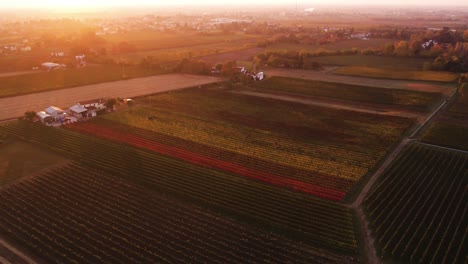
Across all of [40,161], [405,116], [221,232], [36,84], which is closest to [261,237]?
[221,232]

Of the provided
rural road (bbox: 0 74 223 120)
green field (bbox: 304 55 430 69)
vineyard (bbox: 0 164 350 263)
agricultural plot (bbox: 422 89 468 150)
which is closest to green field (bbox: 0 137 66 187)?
vineyard (bbox: 0 164 350 263)

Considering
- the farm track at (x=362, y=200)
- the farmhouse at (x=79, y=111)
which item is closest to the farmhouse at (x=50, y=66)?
the farmhouse at (x=79, y=111)

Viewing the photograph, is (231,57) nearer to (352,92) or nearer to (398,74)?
(398,74)

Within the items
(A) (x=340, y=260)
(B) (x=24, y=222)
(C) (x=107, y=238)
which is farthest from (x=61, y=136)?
(A) (x=340, y=260)

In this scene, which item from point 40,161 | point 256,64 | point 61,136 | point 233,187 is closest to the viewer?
point 233,187

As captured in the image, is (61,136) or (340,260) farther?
(61,136)

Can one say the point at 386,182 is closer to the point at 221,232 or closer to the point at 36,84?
the point at 221,232

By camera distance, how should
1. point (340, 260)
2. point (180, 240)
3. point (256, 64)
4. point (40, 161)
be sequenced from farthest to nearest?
point (256, 64) < point (40, 161) < point (180, 240) < point (340, 260)

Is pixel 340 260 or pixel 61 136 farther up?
pixel 61 136
